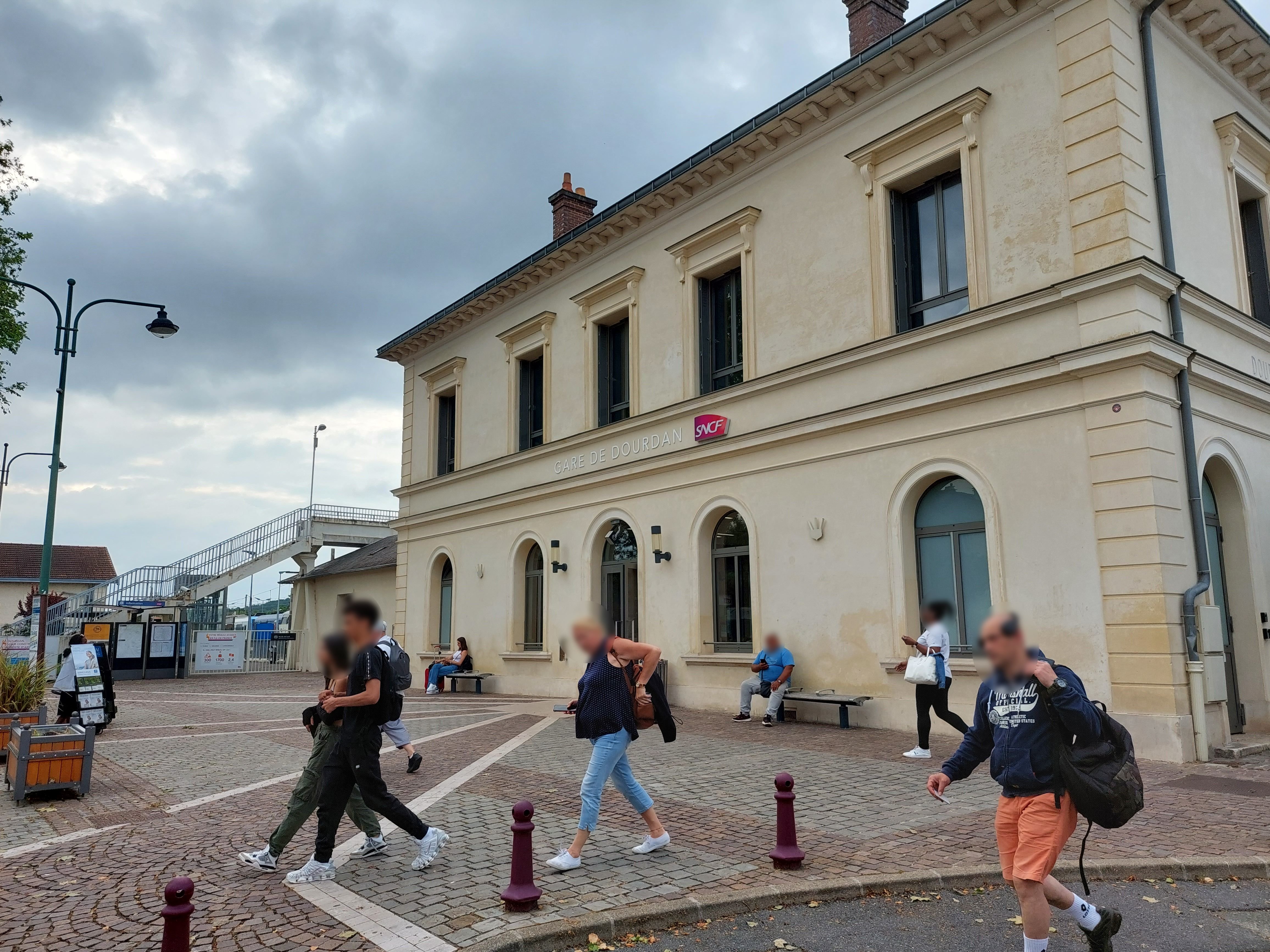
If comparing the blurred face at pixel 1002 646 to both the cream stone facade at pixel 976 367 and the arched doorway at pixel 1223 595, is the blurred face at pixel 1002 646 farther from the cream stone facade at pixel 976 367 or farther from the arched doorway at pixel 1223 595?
the arched doorway at pixel 1223 595

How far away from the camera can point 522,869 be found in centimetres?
530

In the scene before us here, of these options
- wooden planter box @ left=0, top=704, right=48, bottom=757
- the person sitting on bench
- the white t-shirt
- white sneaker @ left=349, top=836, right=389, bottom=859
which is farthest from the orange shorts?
the person sitting on bench

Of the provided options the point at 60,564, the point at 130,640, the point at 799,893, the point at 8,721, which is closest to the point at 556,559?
the point at 8,721

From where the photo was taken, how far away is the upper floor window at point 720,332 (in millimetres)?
16484

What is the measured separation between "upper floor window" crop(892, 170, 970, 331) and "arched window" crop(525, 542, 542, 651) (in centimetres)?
1042

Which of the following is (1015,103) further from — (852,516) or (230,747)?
(230,747)

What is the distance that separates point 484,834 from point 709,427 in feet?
32.5

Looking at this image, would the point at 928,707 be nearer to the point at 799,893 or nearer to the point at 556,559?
the point at 799,893

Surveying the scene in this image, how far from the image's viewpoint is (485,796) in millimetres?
8711

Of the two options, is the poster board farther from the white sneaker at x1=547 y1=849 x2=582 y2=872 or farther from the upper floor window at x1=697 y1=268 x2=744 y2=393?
the white sneaker at x1=547 y1=849 x2=582 y2=872

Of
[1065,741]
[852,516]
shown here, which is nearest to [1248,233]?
[852,516]

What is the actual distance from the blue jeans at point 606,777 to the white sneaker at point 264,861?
2073 millimetres

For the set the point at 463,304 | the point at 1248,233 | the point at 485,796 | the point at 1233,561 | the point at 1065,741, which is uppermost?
the point at 463,304

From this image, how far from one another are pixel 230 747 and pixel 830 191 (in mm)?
11970
